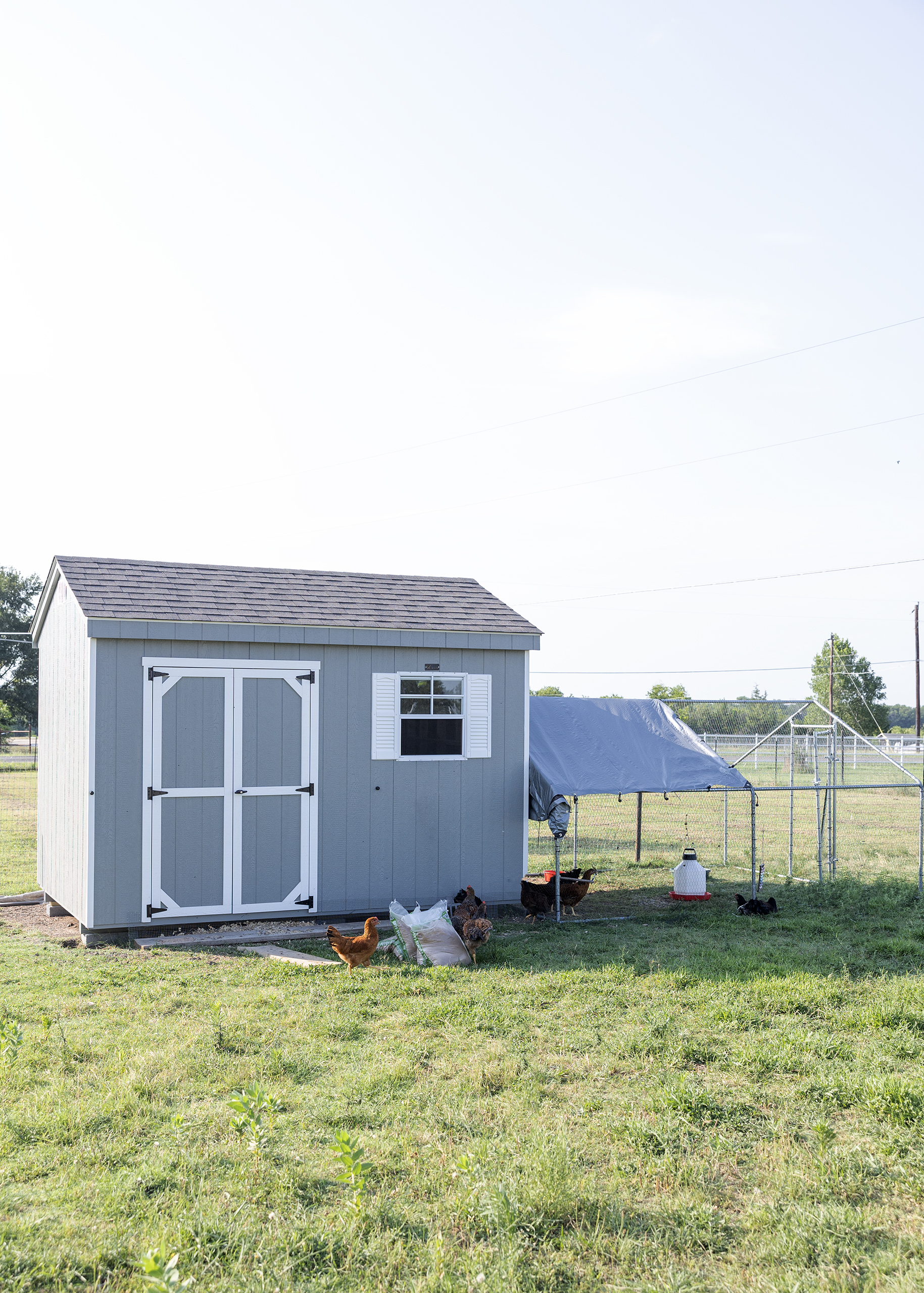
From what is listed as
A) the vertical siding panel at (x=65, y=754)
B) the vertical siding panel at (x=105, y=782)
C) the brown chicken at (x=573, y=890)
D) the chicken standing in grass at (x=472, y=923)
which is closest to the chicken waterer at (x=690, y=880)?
the brown chicken at (x=573, y=890)

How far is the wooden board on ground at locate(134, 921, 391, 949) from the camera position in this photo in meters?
8.88

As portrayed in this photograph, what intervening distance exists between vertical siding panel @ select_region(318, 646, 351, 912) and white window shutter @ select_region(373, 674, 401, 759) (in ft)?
1.02

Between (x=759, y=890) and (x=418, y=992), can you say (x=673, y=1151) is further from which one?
(x=759, y=890)

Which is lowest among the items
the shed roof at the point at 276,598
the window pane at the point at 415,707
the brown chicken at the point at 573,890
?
the brown chicken at the point at 573,890

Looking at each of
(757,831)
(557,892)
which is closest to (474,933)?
(557,892)

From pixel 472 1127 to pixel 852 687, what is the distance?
33596 millimetres

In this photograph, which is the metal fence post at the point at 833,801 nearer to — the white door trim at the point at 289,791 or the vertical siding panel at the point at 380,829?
the vertical siding panel at the point at 380,829

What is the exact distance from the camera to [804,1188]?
4.18 metres

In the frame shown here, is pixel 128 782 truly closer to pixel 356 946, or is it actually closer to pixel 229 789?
pixel 229 789

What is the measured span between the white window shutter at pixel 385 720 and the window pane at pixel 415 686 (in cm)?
14

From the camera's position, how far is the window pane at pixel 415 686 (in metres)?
10.5

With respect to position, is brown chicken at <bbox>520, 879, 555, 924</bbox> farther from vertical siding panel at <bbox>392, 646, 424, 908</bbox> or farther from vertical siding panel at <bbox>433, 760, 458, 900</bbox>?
vertical siding panel at <bbox>392, 646, 424, 908</bbox>

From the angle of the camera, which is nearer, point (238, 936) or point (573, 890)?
point (238, 936)

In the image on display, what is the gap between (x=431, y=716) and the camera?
10.5 meters
